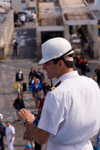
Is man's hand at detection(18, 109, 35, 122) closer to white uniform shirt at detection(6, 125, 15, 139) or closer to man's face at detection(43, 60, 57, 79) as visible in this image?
man's face at detection(43, 60, 57, 79)

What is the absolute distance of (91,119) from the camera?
10.7 ft

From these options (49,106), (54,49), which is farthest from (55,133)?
(54,49)

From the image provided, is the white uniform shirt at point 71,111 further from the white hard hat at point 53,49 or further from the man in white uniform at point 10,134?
the man in white uniform at point 10,134

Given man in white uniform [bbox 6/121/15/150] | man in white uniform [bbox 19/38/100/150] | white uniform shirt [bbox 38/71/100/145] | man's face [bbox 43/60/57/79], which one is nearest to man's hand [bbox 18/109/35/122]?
man in white uniform [bbox 19/38/100/150]

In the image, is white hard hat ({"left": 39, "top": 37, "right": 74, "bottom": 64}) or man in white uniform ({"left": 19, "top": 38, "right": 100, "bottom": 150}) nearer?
man in white uniform ({"left": 19, "top": 38, "right": 100, "bottom": 150})

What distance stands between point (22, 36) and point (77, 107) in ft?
135

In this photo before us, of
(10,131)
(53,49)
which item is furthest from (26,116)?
(10,131)

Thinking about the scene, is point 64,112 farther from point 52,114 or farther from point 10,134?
point 10,134

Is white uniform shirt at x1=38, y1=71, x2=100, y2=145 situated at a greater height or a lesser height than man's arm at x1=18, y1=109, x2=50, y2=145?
greater

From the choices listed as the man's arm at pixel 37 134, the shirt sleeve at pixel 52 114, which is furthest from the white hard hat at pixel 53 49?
the man's arm at pixel 37 134

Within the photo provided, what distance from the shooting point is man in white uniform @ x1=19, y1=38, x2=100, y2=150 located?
10.0 ft

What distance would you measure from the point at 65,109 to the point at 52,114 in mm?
102

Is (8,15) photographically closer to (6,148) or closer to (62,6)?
(62,6)

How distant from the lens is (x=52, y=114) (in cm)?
303
